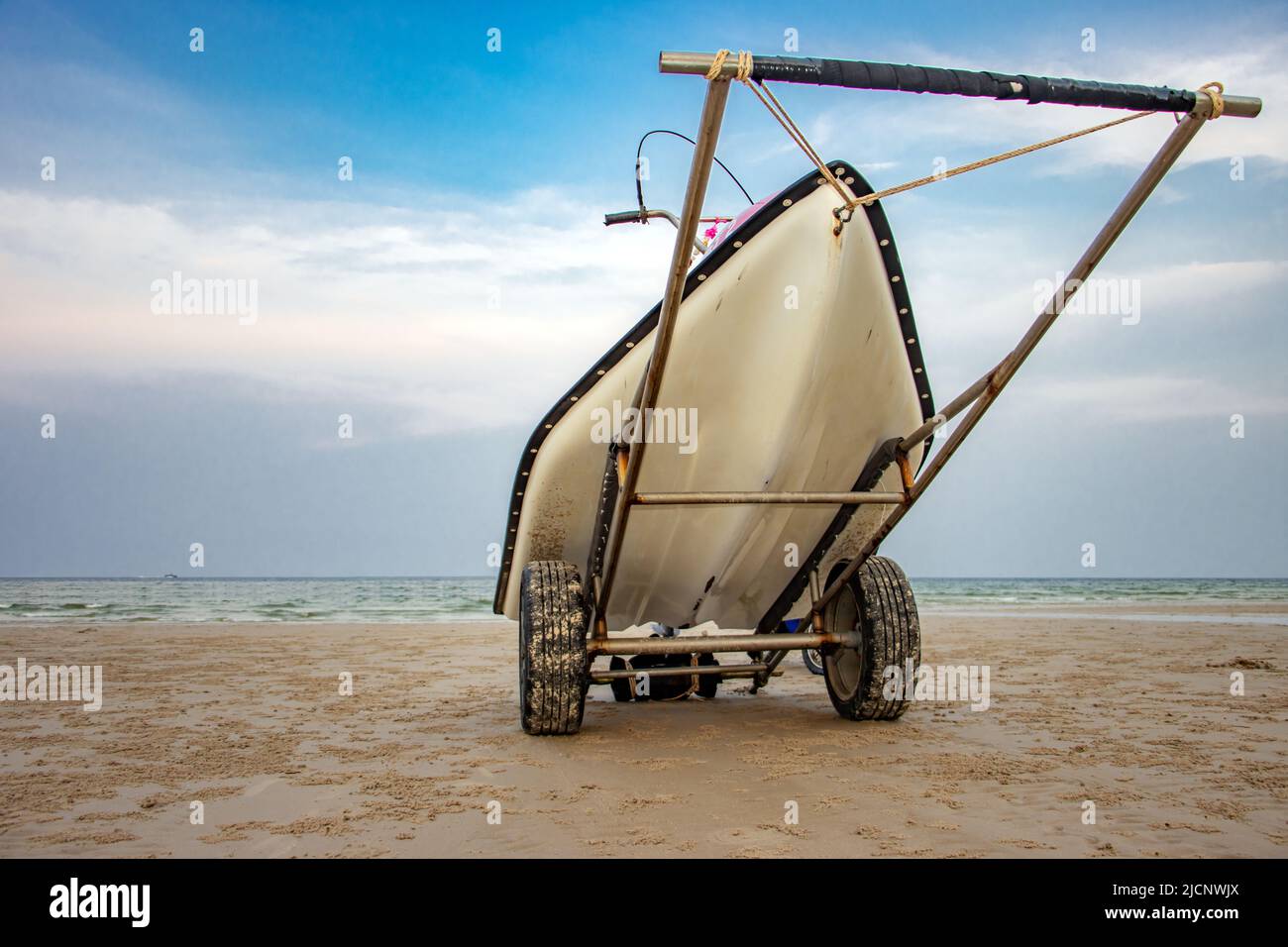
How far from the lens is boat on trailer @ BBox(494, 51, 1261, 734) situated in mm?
4004

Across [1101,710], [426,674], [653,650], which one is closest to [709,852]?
[653,650]

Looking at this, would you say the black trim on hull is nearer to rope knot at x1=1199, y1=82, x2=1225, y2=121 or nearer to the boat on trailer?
the boat on trailer

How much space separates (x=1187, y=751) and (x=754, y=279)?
3.08 meters

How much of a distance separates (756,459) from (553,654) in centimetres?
148

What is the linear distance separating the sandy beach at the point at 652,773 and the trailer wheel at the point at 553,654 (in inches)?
5.8

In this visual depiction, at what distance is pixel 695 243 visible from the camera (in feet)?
13.6

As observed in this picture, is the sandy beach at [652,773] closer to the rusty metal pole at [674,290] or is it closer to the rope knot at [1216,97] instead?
the rusty metal pole at [674,290]

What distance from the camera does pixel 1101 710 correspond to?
575 cm

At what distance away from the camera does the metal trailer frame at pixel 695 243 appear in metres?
2.53

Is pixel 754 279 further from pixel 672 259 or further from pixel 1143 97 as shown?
pixel 1143 97

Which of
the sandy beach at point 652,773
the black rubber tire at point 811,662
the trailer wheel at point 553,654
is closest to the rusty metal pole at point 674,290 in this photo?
the trailer wheel at point 553,654

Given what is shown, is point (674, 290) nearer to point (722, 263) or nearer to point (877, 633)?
point (722, 263)

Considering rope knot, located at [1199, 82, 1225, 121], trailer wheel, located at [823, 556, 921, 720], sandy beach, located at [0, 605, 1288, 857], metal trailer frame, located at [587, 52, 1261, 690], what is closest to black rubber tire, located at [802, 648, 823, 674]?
sandy beach, located at [0, 605, 1288, 857]

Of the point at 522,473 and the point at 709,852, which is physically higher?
the point at 522,473
